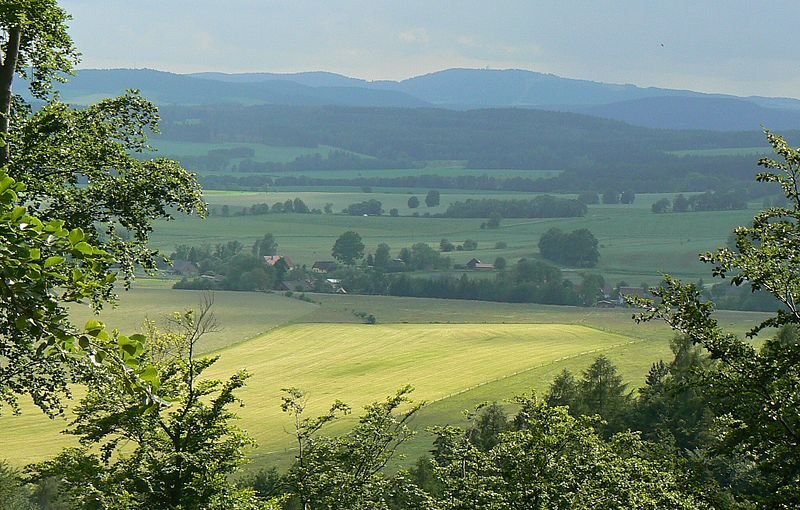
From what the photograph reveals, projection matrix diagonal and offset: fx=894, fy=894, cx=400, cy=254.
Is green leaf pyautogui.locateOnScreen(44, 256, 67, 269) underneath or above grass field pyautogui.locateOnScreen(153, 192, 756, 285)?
above

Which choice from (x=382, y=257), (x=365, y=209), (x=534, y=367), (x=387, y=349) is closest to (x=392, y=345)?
(x=387, y=349)

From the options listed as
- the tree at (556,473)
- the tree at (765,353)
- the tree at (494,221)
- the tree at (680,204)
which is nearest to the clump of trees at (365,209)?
the tree at (494,221)

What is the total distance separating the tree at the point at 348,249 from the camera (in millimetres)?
128750

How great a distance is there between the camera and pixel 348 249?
131 meters

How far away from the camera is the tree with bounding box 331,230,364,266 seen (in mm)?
128750

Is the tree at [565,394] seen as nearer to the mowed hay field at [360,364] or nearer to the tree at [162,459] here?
the mowed hay field at [360,364]

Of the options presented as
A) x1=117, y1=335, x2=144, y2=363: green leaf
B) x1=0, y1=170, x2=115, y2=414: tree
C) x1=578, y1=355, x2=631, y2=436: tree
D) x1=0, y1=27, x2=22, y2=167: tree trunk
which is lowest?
x1=578, y1=355, x2=631, y2=436: tree

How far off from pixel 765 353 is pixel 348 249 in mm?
119754

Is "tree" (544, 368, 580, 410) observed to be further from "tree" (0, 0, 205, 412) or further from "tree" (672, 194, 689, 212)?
"tree" (672, 194, 689, 212)

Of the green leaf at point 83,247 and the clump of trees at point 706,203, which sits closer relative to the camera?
the green leaf at point 83,247

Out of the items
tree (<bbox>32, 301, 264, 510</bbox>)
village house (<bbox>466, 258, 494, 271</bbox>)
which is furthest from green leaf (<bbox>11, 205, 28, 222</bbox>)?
village house (<bbox>466, 258, 494, 271</bbox>)

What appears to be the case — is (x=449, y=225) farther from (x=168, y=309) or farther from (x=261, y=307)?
(x=168, y=309)

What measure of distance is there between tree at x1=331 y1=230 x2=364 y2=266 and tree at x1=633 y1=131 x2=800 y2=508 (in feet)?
380

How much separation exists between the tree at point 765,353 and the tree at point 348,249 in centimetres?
11587
